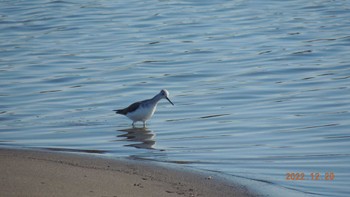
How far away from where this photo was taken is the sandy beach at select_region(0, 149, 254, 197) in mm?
7172

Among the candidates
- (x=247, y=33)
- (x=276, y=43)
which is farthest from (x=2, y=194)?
(x=247, y=33)

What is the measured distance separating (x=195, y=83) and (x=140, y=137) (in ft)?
14.6

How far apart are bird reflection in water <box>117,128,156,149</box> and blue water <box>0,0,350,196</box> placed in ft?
0.11

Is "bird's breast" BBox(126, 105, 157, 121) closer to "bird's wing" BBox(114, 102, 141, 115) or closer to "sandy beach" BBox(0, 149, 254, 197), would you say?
"bird's wing" BBox(114, 102, 141, 115)

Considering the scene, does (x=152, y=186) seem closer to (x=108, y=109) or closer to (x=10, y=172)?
(x=10, y=172)

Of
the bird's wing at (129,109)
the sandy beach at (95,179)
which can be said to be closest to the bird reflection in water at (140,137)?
the bird's wing at (129,109)

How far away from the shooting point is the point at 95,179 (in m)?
7.78

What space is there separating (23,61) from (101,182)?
12014 mm

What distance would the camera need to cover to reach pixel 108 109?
14.2 metres
